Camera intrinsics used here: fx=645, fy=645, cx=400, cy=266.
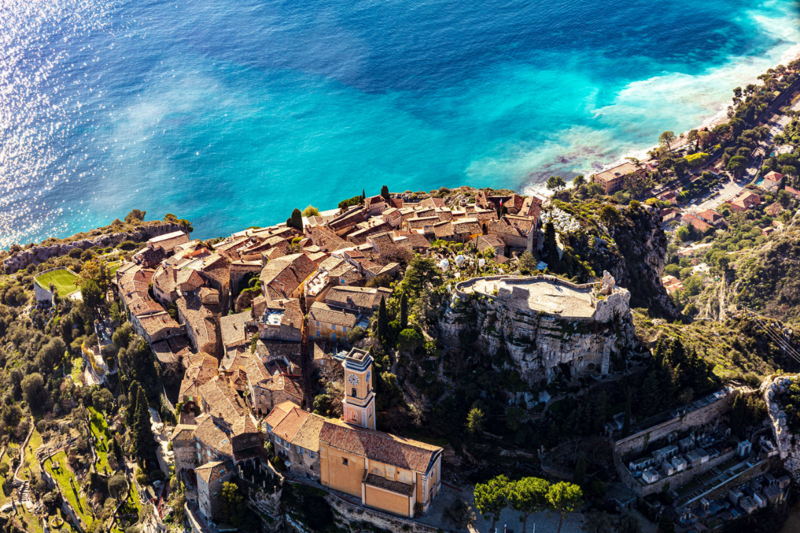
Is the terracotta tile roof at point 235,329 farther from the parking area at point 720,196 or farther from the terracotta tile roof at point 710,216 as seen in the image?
the parking area at point 720,196

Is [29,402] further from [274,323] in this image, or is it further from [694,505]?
[694,505]

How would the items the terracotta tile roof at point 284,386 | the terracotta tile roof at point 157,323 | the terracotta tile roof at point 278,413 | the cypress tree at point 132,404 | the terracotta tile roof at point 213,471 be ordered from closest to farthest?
the terracotta tile roof at point 213,471 < the terracotta tile roof at point 278,413 < the terracotta tile roof at point 284,386 < the cypress tree at point 132,404 < the terracotta tile roof at point 157,323

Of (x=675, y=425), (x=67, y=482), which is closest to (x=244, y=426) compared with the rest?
(x=67, y=482)

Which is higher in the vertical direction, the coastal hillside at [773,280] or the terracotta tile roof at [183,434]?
the terracotta tile roof at [183,434]

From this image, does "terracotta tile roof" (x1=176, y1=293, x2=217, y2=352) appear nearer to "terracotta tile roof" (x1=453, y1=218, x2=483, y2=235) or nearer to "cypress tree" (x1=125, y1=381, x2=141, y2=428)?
"cypress tree" (x1=125, y1=381, x2=141, y2=428)

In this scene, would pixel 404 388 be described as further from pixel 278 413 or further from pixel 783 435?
pixel 783 435

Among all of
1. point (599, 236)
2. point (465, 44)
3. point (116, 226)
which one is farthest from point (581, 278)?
point (465, 44)

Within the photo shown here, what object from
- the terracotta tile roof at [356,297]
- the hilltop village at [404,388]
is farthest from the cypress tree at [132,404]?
the terracotta tile roof at [356,297]
